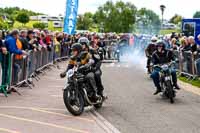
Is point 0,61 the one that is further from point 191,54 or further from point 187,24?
point 187,24

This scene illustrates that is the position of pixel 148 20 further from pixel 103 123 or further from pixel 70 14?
pixel 103 123

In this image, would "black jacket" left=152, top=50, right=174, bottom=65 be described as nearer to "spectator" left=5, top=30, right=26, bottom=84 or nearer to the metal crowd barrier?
"spectator" left=5, top=30, right=26, bottom=84

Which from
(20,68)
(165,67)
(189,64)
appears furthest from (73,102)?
(189,64)

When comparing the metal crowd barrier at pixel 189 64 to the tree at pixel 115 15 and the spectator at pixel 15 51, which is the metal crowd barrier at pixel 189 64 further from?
the tree at pixel 115 15

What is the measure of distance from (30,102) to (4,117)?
98.7 inches

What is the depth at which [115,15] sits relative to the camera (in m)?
72.6

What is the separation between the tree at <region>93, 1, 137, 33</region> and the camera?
2852 inches

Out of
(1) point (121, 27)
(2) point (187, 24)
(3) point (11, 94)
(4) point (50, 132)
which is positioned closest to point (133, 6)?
(1) point (121, 27)

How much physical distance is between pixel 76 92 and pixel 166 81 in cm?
372

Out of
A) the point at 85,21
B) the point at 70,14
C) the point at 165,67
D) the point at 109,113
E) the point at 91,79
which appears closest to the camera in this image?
the point at 91,79

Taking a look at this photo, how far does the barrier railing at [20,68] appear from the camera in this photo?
14773mm

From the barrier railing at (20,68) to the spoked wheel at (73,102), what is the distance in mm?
3463

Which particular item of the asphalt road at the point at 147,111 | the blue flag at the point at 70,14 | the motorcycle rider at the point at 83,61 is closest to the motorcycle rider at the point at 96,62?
the motorcycle rider at the point at 83,61

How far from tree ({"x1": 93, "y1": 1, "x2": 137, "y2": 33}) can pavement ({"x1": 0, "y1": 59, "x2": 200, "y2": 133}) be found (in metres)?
55.1
